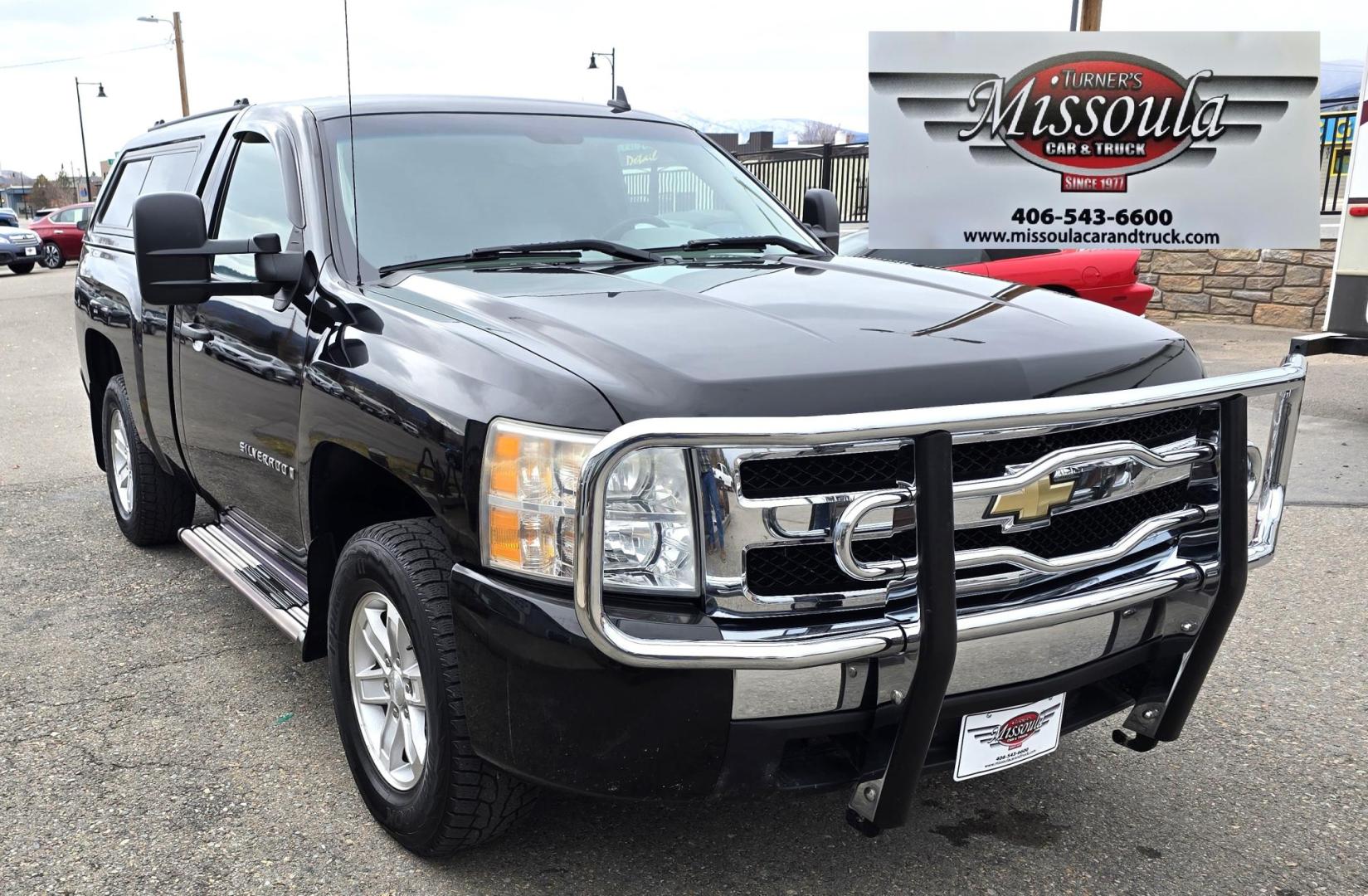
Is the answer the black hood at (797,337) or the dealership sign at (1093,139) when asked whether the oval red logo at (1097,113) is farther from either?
the black hood at (797,337)

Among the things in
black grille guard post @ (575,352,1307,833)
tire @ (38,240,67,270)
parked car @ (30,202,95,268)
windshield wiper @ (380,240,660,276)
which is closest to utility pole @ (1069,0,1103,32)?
windshield wiper @ (380,240,660,276)

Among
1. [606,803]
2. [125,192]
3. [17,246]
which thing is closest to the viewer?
[606,803]

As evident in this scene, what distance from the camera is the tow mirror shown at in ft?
10.5

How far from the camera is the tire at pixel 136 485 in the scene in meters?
5.18

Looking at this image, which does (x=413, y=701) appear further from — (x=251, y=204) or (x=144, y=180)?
(x=144, y=180)

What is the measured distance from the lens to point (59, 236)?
3000 cm

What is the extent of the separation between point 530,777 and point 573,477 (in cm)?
63

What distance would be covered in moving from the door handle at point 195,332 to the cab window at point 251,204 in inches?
7.6

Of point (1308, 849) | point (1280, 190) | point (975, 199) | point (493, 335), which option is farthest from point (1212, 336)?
point (493, 335)

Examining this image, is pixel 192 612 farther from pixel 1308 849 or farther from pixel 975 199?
pixel 975 199

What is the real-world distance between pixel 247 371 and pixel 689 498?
1914 mm

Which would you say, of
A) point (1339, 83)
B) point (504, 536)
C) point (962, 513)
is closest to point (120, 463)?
point (504, 536)

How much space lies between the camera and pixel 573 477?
7.59 feet

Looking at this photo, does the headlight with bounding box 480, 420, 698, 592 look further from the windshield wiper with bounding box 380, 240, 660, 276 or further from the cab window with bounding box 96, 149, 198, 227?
the cab window with bounding box 96, 149, 198, 227
